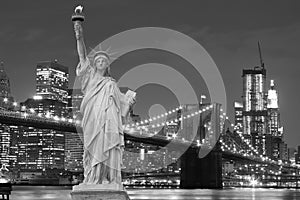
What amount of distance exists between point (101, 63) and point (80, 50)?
43cm

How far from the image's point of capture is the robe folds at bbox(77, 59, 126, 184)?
31.0ft

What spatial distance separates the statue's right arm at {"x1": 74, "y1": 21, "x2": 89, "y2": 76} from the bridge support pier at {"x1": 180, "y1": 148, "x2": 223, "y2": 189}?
68.7 metres

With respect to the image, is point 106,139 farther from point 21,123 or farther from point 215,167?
point 215,167

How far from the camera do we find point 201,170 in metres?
79.2

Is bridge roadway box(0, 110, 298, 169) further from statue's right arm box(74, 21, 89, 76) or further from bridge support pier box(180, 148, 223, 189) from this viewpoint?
statue's right arm box(74, 21, 89, 76)

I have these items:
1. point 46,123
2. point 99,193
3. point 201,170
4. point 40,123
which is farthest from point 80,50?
point 201,170

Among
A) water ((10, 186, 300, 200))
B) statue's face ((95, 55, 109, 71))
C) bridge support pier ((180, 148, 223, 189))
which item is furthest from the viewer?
bridge support pier ((180, 148, 223, 189))

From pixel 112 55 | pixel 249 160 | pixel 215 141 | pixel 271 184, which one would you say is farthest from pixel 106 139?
pixel 271 184

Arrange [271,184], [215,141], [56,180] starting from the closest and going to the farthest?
1. [215,141]
2. [56,180]
3. [271,184]

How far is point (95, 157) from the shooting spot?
9484mm

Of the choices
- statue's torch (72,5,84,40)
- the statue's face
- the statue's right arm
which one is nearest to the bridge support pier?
the statue's face

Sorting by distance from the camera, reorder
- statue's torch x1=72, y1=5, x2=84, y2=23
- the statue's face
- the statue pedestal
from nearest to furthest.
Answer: the statue pedestal < statue's torch x1=72, y1=5, x2=84, y2=23 < the statue's face

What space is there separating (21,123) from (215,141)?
94.7 feet

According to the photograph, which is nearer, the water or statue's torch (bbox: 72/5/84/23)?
statue's torch (bbox: 72/5/84/23)
